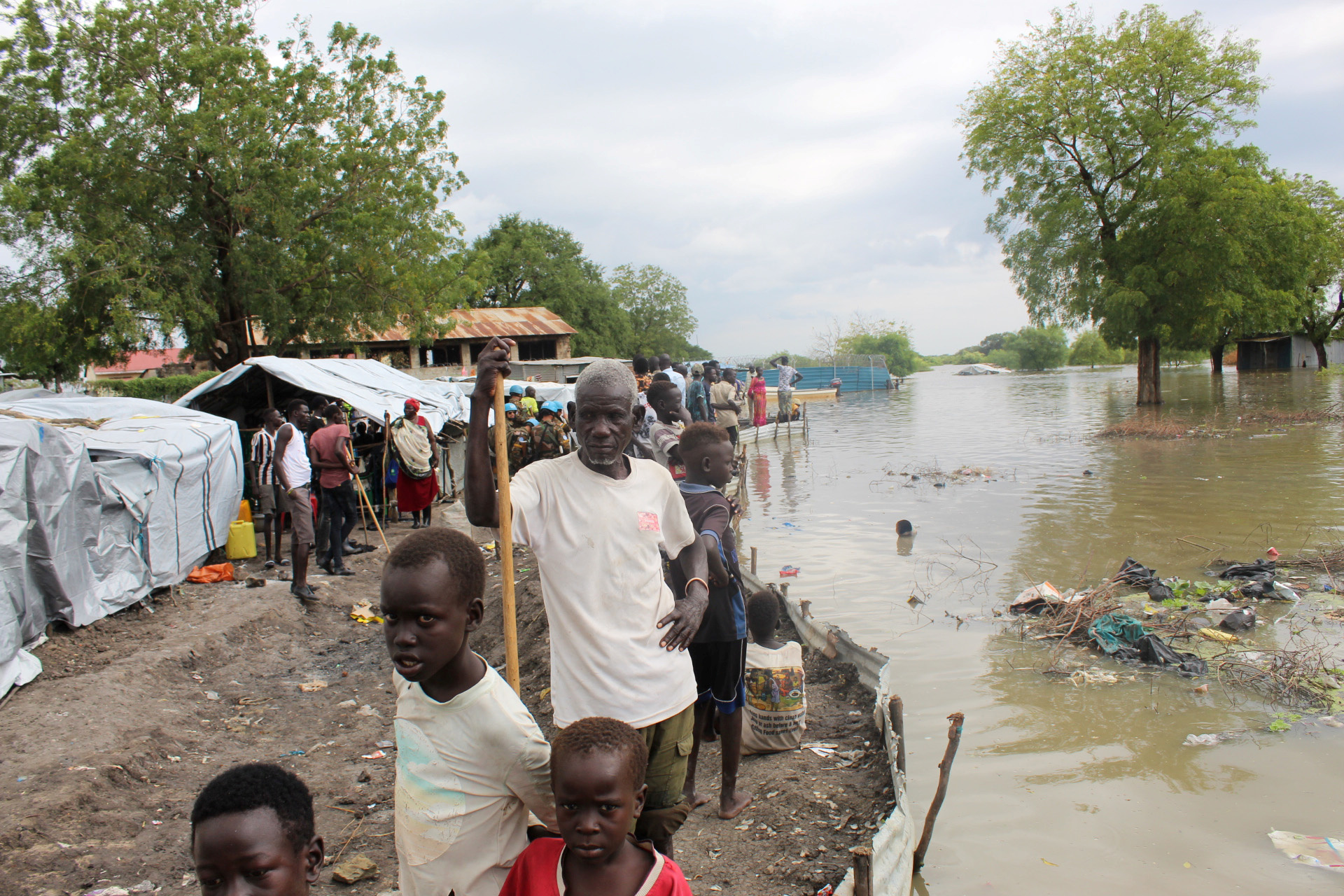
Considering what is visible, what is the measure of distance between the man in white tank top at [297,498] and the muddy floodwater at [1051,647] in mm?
4783

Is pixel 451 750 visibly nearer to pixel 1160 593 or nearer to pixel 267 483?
pixel 1160 593

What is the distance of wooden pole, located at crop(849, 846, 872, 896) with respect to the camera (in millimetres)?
2730

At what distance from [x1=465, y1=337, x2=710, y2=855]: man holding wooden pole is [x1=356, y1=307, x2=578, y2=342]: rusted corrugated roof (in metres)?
30.9

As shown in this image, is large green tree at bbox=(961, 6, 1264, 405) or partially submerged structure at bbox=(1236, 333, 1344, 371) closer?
large green tree at bbox=(961, 6, 1264, 405)

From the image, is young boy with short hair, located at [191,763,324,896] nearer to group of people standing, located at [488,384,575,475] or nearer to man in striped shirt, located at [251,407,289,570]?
group of people standing, located at [488,384,575,475]

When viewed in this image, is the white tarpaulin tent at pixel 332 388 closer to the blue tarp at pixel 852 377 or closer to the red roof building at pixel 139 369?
the red roof building at pixel 139 369

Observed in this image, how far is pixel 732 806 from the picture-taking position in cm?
370

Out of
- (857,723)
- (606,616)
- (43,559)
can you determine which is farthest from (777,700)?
(43,559)

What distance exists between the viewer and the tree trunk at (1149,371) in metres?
25.7

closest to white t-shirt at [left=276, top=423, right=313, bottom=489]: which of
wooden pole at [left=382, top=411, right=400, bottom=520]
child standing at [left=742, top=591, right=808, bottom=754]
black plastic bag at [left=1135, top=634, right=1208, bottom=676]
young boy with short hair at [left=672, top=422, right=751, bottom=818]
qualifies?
wooden pole at [left=382, top=411, right=400, bottom=520]

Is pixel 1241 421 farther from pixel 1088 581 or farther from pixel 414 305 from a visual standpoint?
pixel 414 305

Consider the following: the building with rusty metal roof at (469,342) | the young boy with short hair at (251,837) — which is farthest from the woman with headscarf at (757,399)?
the young boy with short hair at (251,837)

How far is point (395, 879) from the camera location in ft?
11.3

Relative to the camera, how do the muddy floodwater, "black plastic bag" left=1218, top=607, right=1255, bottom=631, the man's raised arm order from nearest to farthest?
1. the man's raised arm
2. the muddy floodwater
3. "black plastic bag" left=1218, top=607, right=1255, bottom=631
